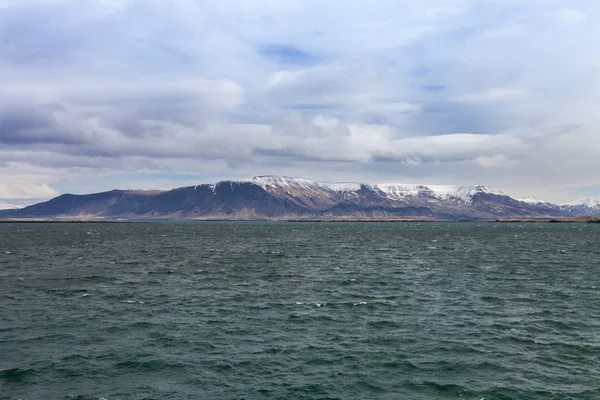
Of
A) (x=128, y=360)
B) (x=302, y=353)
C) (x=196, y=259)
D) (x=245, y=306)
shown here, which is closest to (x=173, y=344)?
(x=128, y=360)

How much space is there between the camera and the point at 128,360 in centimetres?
3681

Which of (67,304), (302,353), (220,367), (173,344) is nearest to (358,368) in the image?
(302,353)

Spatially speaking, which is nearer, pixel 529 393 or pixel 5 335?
pixel 529 393

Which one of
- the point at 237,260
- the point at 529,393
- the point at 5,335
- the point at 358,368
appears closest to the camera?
the point at 529,393

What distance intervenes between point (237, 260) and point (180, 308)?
55.3m

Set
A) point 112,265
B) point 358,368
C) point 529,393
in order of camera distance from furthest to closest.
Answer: point 112,265 → point 358,368 → point 529,393

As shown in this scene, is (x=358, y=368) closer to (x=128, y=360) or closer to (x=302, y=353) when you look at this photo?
(x=302, y=353)

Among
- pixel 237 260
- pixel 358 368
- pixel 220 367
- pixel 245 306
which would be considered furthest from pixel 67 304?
pixel 237 260

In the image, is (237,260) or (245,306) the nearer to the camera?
(245,306)

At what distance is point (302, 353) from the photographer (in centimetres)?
3872

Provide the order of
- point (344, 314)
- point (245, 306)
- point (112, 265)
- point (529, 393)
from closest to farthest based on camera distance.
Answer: point (529, 393) < point (344, 314) < point (245, 306) < point (112, 265)

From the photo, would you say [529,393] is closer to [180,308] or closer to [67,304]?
[180,308]

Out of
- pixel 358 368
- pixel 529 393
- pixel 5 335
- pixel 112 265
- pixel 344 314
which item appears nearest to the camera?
pixel 529 393

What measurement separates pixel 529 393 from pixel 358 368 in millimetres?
11277
